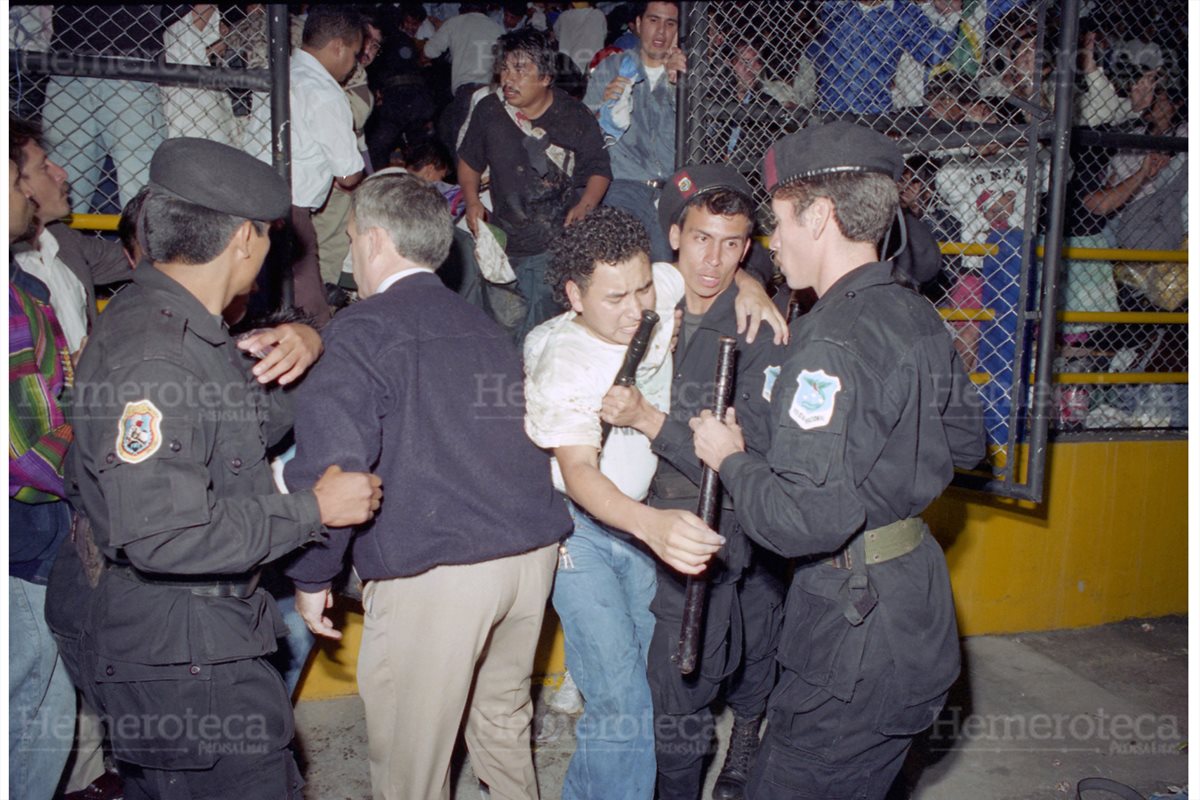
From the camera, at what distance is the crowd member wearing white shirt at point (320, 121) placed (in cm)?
430

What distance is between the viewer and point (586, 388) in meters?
2.56

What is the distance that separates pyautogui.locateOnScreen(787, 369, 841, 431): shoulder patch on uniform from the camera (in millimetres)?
2092

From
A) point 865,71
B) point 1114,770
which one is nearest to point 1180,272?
point 865,71

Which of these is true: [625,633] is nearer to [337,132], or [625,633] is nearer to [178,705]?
[178,705]

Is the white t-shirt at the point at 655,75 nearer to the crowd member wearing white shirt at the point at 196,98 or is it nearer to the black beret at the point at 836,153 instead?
the crowd member wearing white shirt at the point at 196,98

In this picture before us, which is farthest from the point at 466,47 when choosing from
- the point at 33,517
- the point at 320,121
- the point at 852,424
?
the point at 852,424

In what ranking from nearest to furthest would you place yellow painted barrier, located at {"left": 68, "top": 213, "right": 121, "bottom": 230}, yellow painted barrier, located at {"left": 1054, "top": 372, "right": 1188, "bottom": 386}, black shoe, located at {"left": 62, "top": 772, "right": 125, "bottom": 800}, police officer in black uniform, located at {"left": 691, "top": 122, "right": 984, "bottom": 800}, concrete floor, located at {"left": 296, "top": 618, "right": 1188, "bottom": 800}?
1. police officer in black uniform, located at {"left": 691, "top": 122, "right": 984, "bottom": 800}
2. black shoe, located at {"left": 62, "top": 772, "right": 125, "bottom": 800}
3. concrete floor, located at {"left": 296, "top": 618, "right": 1188, "bottom": 800}
4. yellow painted barrier, located at {"left": 68, "top": 213, "right": 121, "bottom": 230}
5. yellow painted barrier, located at {"left": 1054, "top": 372, "right": 1188, "bottom": 386}

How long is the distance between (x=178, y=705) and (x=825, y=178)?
2136mm

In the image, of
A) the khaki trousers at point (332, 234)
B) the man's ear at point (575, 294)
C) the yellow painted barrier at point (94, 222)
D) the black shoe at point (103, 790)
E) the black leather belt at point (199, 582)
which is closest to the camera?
the black leather belt at point (199, 582)

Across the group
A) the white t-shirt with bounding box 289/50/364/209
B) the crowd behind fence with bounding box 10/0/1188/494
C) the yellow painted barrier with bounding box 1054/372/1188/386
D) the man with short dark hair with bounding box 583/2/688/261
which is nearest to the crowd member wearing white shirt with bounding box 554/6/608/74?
the crowd behind fence with bounding box 10/0/1188/494

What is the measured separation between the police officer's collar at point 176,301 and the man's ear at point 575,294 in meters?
1.02

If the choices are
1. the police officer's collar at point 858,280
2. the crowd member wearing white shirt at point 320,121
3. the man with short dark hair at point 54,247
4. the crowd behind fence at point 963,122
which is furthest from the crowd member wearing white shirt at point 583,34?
the police officer's collar at point 858,280

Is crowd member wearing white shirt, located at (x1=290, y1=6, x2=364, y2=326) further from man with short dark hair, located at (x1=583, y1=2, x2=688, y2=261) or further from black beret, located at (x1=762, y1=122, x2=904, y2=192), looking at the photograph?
black beret, located at (x1=762, y1=122, x2=904, y2=192)

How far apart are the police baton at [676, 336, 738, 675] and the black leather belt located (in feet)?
4.03
